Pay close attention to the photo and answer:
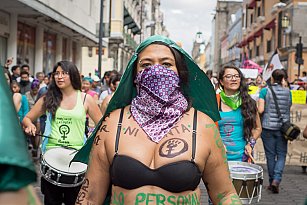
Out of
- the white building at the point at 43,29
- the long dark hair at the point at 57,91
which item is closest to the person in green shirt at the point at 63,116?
the long dark hair at the point at 57,91

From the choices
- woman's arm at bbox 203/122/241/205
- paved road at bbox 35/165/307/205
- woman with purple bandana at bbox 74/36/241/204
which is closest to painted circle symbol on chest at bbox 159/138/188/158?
woman with purple bandana at bbox 74/36/241/204

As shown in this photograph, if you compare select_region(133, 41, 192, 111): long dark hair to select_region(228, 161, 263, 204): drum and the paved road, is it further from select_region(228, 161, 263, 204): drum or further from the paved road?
the paved road

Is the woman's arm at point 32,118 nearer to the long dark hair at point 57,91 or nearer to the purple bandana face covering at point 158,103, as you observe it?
→ the long dark hair at point 57,91

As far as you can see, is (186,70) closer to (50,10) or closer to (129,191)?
(129,191)

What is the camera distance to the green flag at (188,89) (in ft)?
9.66

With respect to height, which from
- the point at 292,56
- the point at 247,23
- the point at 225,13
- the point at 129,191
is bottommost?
the point at 129,191

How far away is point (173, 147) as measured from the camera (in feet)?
8.79

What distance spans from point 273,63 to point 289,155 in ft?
13.1

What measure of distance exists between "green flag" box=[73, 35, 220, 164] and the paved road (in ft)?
11.7

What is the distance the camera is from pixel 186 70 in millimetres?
2961

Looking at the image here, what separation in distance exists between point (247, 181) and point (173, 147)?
2265mm

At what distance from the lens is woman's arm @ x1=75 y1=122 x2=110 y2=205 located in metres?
2.76

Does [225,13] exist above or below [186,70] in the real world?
above

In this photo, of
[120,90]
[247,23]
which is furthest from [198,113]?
[247,23]
